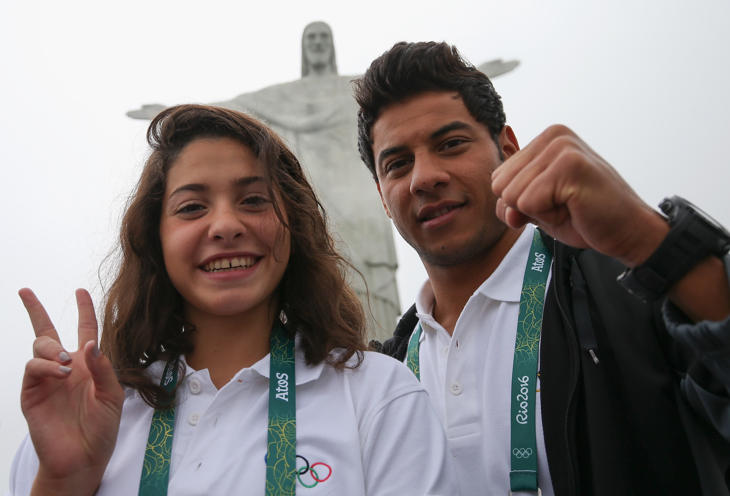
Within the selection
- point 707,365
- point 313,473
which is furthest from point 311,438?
point 707,365

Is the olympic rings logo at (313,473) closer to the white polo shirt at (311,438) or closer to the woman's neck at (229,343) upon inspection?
the white polo shirt at (311,438)

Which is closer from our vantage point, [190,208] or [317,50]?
[190,208]

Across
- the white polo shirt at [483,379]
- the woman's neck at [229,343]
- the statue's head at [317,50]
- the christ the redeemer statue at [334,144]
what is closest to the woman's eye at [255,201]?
the woman's neck at [229,343]

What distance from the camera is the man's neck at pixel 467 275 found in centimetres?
194

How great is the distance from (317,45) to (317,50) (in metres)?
0.05

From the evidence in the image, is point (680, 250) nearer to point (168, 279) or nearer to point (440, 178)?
point (440, 178)

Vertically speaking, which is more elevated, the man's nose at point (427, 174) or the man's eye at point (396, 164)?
the man's eye at point (396, 164)

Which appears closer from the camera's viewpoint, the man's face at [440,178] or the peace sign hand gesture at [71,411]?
the peace sign hand gesture at [71,411]

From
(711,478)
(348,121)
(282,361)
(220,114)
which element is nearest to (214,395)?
(282,361)

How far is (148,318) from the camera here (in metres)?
1.47

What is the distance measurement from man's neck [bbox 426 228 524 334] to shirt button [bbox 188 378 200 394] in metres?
0.80

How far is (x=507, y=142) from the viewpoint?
2125mm

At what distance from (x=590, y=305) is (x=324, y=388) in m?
0.55

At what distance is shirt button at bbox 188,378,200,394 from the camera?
132cm
